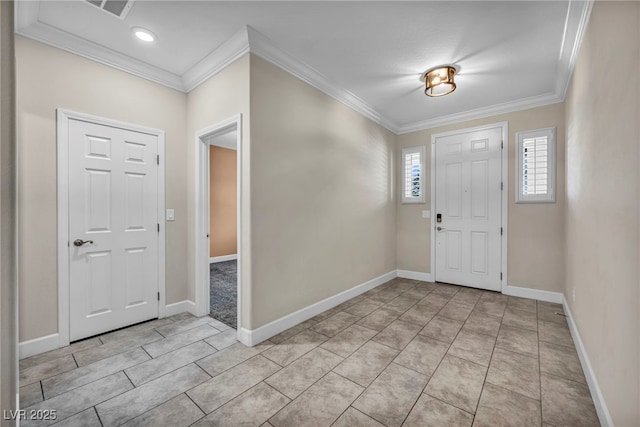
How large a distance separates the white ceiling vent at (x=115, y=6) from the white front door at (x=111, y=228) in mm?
1017

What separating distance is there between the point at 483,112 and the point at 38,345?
5815 mm

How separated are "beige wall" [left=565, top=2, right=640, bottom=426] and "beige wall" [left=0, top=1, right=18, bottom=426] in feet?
7.37

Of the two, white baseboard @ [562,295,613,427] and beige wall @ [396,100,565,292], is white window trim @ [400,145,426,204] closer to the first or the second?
beige wall @ [396,100,565,292]

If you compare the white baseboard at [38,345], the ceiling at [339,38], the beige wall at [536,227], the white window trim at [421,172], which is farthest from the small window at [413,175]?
the white baseboard at [38,345]

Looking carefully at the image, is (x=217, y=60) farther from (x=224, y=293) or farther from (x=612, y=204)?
(x=612, y=204)

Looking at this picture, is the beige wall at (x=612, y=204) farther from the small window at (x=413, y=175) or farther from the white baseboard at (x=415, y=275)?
the small window at (x=413, y=175)

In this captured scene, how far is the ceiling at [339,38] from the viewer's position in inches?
79.7

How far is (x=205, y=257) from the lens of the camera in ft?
10.1

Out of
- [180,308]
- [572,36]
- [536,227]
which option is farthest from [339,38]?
[536,227]

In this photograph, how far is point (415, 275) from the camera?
15.1 ft

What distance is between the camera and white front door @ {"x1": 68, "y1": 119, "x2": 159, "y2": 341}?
241 cm

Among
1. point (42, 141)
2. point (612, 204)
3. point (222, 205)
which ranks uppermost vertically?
point (42, 141)

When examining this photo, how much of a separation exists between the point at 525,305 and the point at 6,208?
4586 mm

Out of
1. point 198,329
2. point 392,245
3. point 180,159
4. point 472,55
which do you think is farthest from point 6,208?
point 392,245
